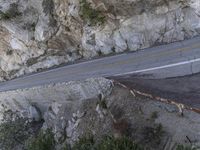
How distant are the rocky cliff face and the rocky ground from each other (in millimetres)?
4470

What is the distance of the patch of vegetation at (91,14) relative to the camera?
3800 centimetres

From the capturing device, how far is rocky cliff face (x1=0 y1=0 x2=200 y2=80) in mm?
35375

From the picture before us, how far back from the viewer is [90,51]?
131 ft

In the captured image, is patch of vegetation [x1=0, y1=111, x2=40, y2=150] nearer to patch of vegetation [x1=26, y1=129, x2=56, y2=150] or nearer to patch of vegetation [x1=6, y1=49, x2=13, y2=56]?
patch of vegetation [x1=26, y1=129, x2=56, y2=150]

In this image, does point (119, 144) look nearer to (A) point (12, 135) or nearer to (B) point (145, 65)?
(B) point (145, 65)

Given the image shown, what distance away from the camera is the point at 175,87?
98.6ft

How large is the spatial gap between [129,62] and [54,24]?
10.7 metres

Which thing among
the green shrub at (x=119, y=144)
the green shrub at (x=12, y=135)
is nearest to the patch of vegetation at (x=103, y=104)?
the green shrub at (x=119, y=144)

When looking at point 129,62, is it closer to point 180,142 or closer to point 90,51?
point 90,51

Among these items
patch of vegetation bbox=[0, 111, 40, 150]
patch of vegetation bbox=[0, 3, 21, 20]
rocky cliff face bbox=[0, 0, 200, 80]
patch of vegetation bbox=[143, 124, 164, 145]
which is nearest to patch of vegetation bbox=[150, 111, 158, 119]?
patch of vegetation bbox=[143, 124, 164, 145]

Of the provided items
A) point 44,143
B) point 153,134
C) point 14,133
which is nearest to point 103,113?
point 44,143

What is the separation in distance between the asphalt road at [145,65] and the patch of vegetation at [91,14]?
363cm

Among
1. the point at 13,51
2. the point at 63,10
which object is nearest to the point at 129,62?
the point at 63,10

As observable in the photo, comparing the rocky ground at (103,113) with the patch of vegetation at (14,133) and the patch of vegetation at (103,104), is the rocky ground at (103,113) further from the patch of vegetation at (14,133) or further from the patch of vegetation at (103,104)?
the patch of vegetation at (14,133)
